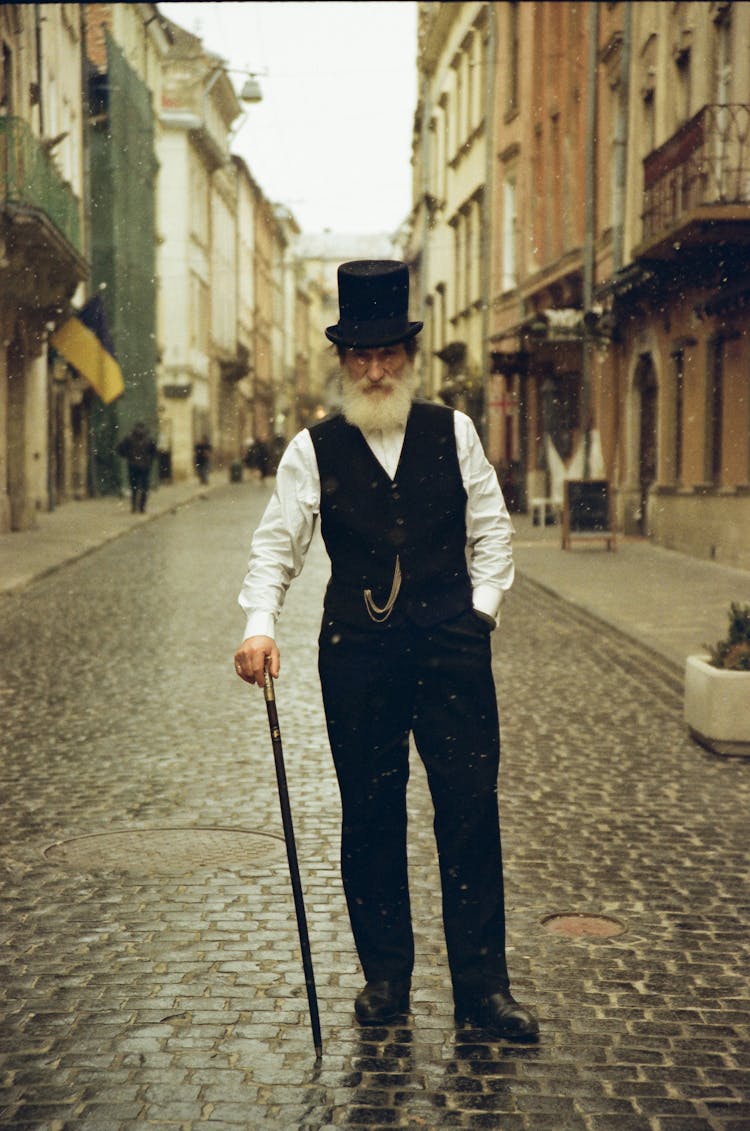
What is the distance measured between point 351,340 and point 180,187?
173 feet

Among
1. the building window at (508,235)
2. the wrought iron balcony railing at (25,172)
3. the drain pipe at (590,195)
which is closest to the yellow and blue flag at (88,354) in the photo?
the wrought iron balcony railing at (25,172)

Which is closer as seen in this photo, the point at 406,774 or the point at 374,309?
the point at 374,309

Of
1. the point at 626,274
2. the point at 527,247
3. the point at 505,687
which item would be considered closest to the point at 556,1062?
the point at 505,687

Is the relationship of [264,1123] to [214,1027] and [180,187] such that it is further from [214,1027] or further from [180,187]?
[180,187]

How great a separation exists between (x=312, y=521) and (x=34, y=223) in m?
19.1

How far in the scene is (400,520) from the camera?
13.1 feet

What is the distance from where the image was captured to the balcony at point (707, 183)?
58.8 feet

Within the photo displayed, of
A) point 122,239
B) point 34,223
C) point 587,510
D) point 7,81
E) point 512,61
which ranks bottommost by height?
point 587,510

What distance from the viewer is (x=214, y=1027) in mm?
4070

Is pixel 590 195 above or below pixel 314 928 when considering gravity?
above

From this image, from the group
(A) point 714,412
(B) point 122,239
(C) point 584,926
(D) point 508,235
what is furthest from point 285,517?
(B) point 122,239

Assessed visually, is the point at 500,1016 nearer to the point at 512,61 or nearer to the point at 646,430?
the point at 646,430

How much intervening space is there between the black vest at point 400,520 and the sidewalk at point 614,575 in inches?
272

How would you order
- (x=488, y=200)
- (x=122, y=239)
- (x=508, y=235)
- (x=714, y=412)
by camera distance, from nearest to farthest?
(x=714, y=412) → (x=488, y=200) → (x=508, y=235) → (x=122, y=239)
